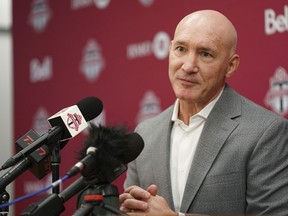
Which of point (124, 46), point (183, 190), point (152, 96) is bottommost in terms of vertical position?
point (183, 190)

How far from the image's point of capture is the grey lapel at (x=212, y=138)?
309 centimetres

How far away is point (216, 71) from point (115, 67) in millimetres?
1918

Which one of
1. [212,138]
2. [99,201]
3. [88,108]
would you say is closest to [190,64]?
[212,138]

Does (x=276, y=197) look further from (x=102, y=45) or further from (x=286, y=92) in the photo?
(x=102, y=45)

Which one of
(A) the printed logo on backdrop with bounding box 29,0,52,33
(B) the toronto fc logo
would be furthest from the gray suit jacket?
(A) the printed logo on backdrop with bounding box 29,0,52,33

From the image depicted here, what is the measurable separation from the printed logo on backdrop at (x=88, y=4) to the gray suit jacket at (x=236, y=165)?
2170 mm

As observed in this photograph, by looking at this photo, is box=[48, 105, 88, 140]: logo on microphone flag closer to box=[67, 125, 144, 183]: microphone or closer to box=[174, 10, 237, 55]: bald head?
box=[67, 125, 144, 183]: microphone

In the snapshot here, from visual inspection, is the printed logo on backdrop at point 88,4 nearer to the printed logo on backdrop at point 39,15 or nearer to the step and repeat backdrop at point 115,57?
the step and repeat backdrop at point 115,57

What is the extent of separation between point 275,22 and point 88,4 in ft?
6.27

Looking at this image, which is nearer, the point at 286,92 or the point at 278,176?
the point at 278,176

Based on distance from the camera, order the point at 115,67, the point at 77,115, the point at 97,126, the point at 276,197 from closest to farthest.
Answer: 1. the point at 97,126
2. the point at 77,115
3. the point at 276,197
4. the point at 115,67

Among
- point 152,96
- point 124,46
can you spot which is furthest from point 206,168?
point 124,46

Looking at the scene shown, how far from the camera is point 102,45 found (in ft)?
16.9

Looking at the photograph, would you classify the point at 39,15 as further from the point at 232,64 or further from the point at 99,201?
the point at 99,201
